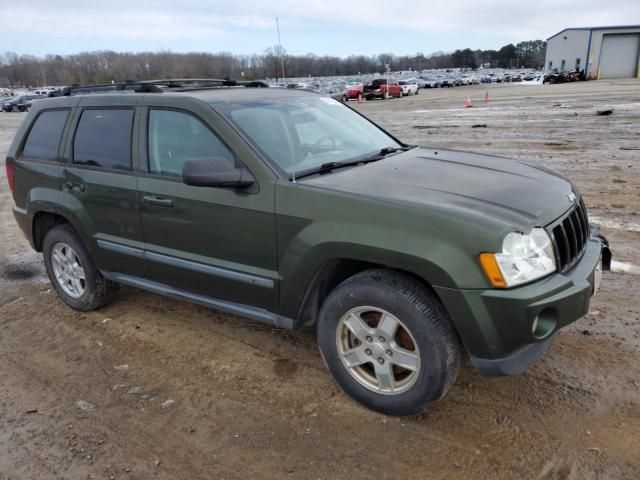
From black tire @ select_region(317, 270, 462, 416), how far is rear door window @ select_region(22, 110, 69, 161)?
289cm

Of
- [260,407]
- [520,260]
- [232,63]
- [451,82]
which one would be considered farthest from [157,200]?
[232,63]

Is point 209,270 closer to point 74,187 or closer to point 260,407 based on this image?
point 260,407

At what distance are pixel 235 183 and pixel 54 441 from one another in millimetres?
1830

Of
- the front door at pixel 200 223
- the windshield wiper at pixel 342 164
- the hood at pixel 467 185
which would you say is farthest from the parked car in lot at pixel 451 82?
the front door at pixel 200 223

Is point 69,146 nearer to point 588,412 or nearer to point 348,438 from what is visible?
point 348,438

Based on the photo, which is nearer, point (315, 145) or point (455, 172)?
point (455, 172)

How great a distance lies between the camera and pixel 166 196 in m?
3.52

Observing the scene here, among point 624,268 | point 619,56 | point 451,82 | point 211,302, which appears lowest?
point 624,268

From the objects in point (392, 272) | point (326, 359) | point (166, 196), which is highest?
point (166, 196)

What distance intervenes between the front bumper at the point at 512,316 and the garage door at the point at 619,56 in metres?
70.8

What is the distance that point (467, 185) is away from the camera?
305cm

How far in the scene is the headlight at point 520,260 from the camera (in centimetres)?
250

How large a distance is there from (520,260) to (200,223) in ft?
6.50

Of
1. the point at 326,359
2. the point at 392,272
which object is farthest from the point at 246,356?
the point at 392,272
